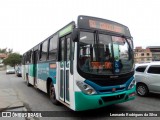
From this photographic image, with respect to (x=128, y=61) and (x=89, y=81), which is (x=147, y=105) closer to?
(x=128, y=61)

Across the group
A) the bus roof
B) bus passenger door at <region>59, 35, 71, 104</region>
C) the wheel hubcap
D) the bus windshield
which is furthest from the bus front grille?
the wheel hubcap

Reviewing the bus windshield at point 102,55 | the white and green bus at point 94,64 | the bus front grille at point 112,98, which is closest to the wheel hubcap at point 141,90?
the white and green bus at point 94,64

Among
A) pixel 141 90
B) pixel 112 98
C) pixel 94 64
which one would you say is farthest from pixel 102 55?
pixel 141 90

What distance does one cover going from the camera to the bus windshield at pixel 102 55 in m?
4.82

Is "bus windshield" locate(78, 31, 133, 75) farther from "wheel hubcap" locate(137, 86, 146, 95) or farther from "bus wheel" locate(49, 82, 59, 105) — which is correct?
"wheel hubcap" locate(137, 86, 146, 95)

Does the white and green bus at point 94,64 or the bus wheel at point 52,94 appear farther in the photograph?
the bus wheel at point 52,94

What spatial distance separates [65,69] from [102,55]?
1.36m

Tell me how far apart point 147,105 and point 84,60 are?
3.63 metres

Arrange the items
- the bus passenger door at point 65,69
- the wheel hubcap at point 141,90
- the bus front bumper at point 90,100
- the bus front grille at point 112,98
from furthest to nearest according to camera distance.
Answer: the wheel hubcap at point 141,90 → the bus passenger door at point 65,69 → the bus front grille at point 112,98 → the bus front bumper at point 90,100

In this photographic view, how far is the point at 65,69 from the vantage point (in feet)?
18.3

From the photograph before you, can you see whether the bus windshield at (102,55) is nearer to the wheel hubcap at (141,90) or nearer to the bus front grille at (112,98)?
the bus front grille at (112,98)

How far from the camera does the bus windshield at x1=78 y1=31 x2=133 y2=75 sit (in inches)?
190

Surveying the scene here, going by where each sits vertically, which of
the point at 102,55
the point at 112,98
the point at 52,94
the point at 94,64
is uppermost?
the point at 102,55

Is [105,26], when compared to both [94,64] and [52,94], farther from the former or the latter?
[52,94]
